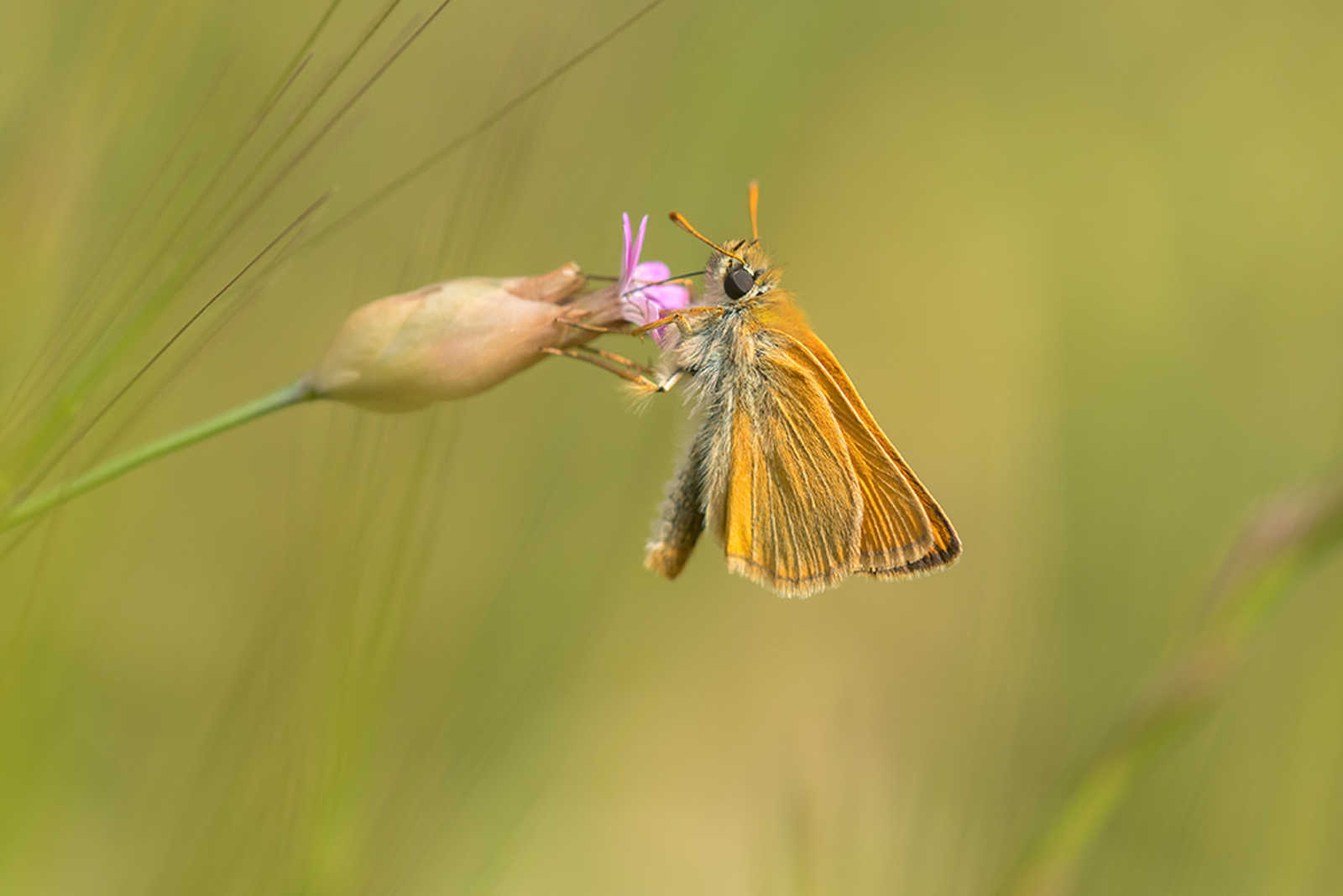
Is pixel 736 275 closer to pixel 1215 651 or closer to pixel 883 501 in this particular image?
pixel 883 501

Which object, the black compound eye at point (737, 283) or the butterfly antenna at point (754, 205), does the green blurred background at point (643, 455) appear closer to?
the butterfly antenna at point (754, 205)

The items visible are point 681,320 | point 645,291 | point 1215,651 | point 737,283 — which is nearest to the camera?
point 1215,651

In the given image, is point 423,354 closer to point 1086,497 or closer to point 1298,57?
point 1086,497

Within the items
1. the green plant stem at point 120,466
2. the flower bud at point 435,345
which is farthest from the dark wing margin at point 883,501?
the green plant stem at point 120,466

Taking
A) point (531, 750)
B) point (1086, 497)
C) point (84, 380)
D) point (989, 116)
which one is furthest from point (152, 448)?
point (989, 116)

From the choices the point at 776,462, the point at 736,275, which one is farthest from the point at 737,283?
the point at 776,462

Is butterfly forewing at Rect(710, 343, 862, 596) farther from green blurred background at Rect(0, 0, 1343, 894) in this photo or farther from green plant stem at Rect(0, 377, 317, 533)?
green plant stem at Rect(0, 377, 317, 533)

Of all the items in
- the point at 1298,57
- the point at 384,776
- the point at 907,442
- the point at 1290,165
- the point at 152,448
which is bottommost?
the point at 384,776
